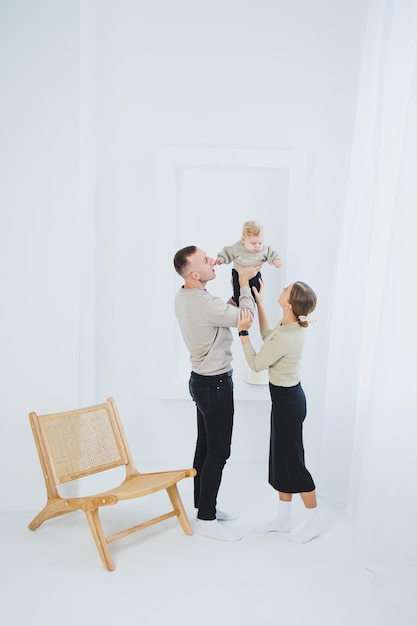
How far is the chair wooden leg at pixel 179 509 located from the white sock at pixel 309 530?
543 mm

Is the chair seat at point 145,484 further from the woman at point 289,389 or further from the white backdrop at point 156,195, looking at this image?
the white backdrop at point 156,195

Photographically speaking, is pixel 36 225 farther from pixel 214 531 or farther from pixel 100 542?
pixel 214 531

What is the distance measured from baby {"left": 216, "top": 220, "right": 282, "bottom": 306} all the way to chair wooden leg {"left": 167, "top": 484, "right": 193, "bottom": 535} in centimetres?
109

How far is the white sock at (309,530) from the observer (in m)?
3.02

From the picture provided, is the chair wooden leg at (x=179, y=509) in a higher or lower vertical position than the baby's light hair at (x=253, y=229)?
lower

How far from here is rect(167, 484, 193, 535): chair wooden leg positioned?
3088mm

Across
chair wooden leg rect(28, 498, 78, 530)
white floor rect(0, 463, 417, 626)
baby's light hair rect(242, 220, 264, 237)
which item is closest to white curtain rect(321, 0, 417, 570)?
white floor rect(0, 463, 417, 626)

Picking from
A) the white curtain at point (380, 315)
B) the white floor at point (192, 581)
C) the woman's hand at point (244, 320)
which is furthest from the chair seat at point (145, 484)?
the white curtain at point (380, 315)

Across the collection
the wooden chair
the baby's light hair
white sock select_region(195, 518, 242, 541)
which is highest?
the baby's light hair

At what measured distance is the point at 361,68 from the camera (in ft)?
11.1

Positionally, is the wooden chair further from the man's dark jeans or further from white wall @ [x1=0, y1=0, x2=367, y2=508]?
white wall @ [x1=0, y1=0, x2=367, y2=508]

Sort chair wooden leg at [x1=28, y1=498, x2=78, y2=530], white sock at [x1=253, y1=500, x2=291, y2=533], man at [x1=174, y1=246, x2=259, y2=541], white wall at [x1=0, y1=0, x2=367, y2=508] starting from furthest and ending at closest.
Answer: white wall at [x1=0, y1=0, x2=367, y2=508] < white sock at [x1=253, y1=500, x2=291, y2=533] < man at [x1=174, y1=246, x2=259, y2=541] < chair wooden leg at [x1=28, y1=498, x2=78, y2=530]

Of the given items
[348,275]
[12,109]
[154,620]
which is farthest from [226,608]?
[12,109]

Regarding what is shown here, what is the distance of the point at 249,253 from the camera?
3.25m
